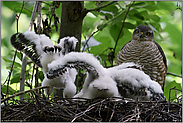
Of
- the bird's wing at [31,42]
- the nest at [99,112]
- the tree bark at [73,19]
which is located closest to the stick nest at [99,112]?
the nest at [99,112]

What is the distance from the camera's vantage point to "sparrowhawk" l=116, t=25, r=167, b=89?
86.4 inches

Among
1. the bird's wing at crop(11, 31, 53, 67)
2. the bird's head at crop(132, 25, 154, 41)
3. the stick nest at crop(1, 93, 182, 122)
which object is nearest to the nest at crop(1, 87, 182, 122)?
the stick nest at crop(1, 93, 182, 122)

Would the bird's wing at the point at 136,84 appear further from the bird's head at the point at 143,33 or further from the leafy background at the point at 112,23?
the bird's head at the point at 143,33

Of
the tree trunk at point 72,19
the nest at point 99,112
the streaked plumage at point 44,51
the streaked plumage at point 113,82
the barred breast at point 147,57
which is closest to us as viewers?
the nest at point 99,112

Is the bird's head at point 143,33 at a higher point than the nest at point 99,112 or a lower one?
higher

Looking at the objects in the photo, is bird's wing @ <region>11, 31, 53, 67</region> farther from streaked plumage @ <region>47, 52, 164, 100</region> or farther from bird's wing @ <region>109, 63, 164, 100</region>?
bird's wing @ <region>109, 63, 164, 100</region>

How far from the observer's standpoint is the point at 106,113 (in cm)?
128

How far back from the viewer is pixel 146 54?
223 centimetres

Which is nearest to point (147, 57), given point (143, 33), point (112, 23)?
point (143, 33)

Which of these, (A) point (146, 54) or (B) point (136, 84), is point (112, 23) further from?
(B) point (136, 84)

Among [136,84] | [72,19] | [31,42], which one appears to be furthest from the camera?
[72,19]

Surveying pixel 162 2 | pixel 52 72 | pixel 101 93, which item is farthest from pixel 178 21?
pixel 52 72

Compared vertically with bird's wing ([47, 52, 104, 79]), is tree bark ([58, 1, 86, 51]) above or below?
above

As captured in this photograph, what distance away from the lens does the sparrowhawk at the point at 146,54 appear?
219cm
